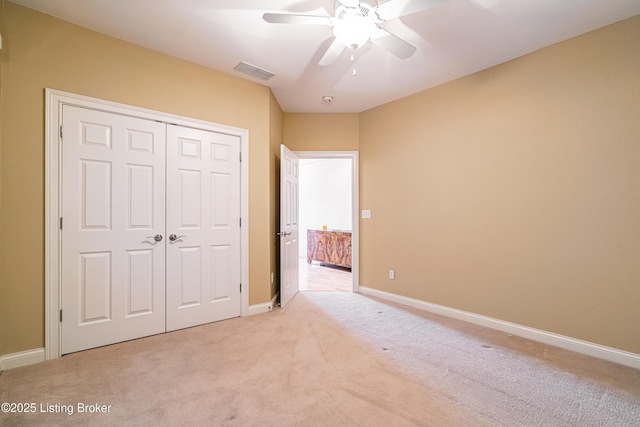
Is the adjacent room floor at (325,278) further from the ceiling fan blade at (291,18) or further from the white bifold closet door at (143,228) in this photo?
the ceiling fan blade at (291,18)

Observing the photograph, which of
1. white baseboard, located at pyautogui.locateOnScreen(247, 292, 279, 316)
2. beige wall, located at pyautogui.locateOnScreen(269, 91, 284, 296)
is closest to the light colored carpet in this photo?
white baseboard, located at pyautogui.locateOnScreen(247, 292, 279, 316)

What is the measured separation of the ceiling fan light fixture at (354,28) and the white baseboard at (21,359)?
323 cm

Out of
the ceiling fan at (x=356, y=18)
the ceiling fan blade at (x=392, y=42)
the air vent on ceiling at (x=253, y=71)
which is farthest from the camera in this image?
the air vent on ceiling at (x=253, y=71)

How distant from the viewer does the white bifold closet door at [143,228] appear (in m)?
2.32

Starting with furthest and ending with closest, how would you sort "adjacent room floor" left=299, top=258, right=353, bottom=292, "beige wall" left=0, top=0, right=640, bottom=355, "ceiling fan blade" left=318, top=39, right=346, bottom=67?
"adjacent room floor" left=299, top=258, right=353, bottom=292 → "beige wall" left=0, top=0, right=640, bottom=355 → "ceiling fan blade" left=318, top=39, right=346, bottom=67

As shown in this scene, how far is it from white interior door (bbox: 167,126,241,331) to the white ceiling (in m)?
0.85

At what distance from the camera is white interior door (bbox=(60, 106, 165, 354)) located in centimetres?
229

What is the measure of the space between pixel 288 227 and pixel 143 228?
1718 mm

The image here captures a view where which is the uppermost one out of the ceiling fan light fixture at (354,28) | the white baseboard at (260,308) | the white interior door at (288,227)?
the ceiling fan light fixture at (354,28)

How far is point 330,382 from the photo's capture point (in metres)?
1.93

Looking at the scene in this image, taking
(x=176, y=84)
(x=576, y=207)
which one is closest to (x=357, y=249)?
(x=576, y=207)

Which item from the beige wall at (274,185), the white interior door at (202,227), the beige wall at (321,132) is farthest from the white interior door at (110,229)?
the beige wall at (321,132)

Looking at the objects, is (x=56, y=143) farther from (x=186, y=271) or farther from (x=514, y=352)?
(x=514, y=352)

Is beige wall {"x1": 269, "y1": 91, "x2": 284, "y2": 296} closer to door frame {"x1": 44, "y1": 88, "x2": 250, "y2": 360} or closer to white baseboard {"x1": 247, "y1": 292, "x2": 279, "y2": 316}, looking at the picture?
white baseboard {"x1": 247, "y1": 292, "x2": 279, "y2": 316}
